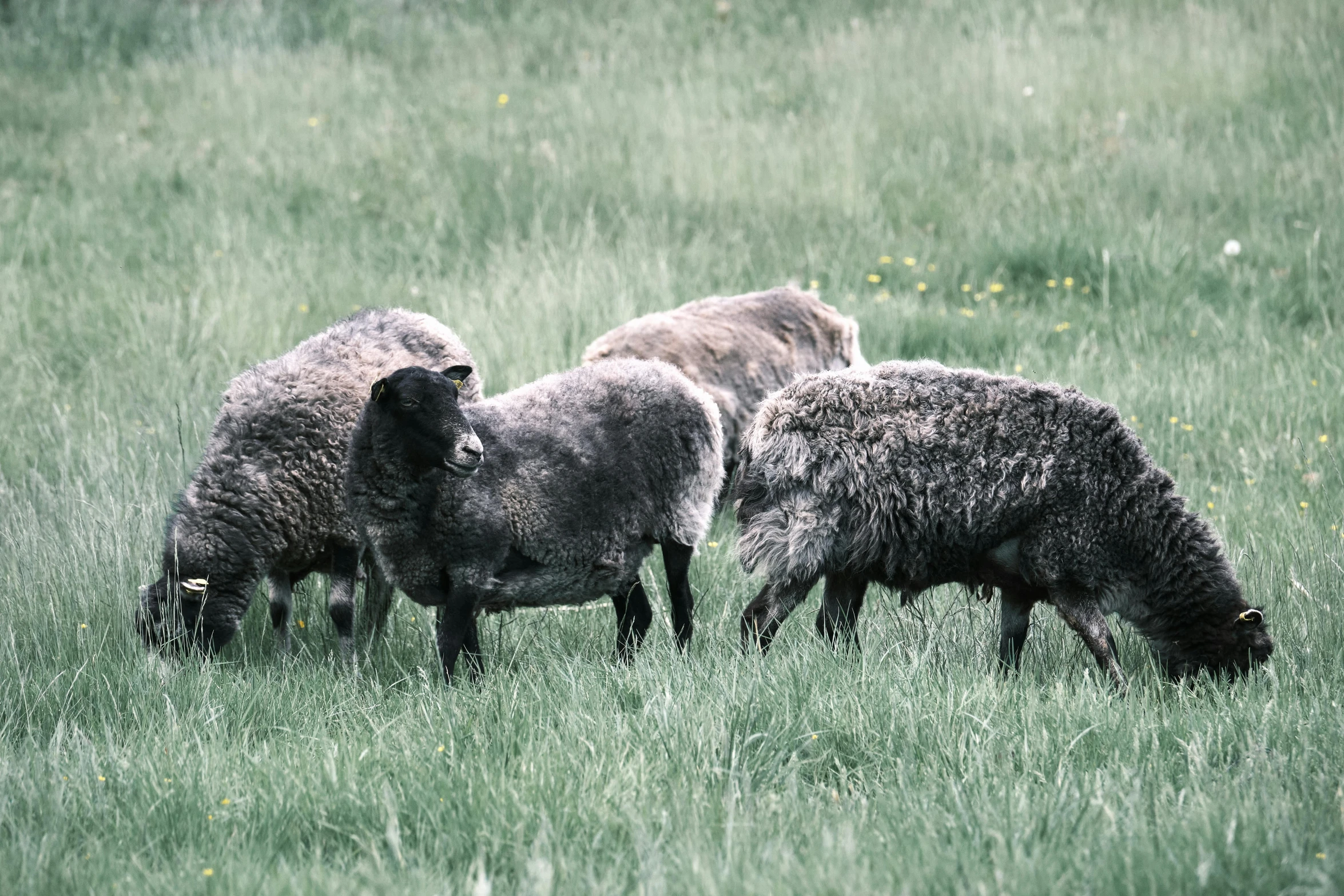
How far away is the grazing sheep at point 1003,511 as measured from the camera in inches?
193

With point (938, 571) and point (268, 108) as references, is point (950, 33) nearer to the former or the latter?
point (268, 108)

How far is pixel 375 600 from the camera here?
5879 mm

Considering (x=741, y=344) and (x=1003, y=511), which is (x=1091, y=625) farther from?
(x=741, y=344)

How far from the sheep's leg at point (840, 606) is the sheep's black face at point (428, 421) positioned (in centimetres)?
175

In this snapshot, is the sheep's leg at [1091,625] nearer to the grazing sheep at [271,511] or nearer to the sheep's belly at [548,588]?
the sheep's belly at [548,588]

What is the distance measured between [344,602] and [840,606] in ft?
7.27

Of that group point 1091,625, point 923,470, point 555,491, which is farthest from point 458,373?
point 1091,625

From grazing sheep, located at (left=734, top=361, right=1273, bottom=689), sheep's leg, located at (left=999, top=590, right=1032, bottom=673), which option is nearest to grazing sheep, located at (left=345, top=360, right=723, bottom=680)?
grazing sheep, located at (left=734, top=361, right=1273, bottom=689)

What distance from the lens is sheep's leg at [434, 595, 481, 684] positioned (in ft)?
15.7

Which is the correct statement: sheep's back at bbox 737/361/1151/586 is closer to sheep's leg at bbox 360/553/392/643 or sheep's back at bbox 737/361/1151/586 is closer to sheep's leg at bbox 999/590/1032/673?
sheep's leg at bbox 999/590/1032/673

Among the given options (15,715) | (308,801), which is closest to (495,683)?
(308,801)

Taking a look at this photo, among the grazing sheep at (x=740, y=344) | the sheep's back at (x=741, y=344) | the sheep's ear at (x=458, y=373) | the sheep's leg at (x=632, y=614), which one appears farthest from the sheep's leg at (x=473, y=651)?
the sheep's back at (x=741, y=344)

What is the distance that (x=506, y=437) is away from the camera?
5.09 metres

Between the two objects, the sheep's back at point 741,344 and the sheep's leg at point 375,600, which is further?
the sheep's back at point 741,344
